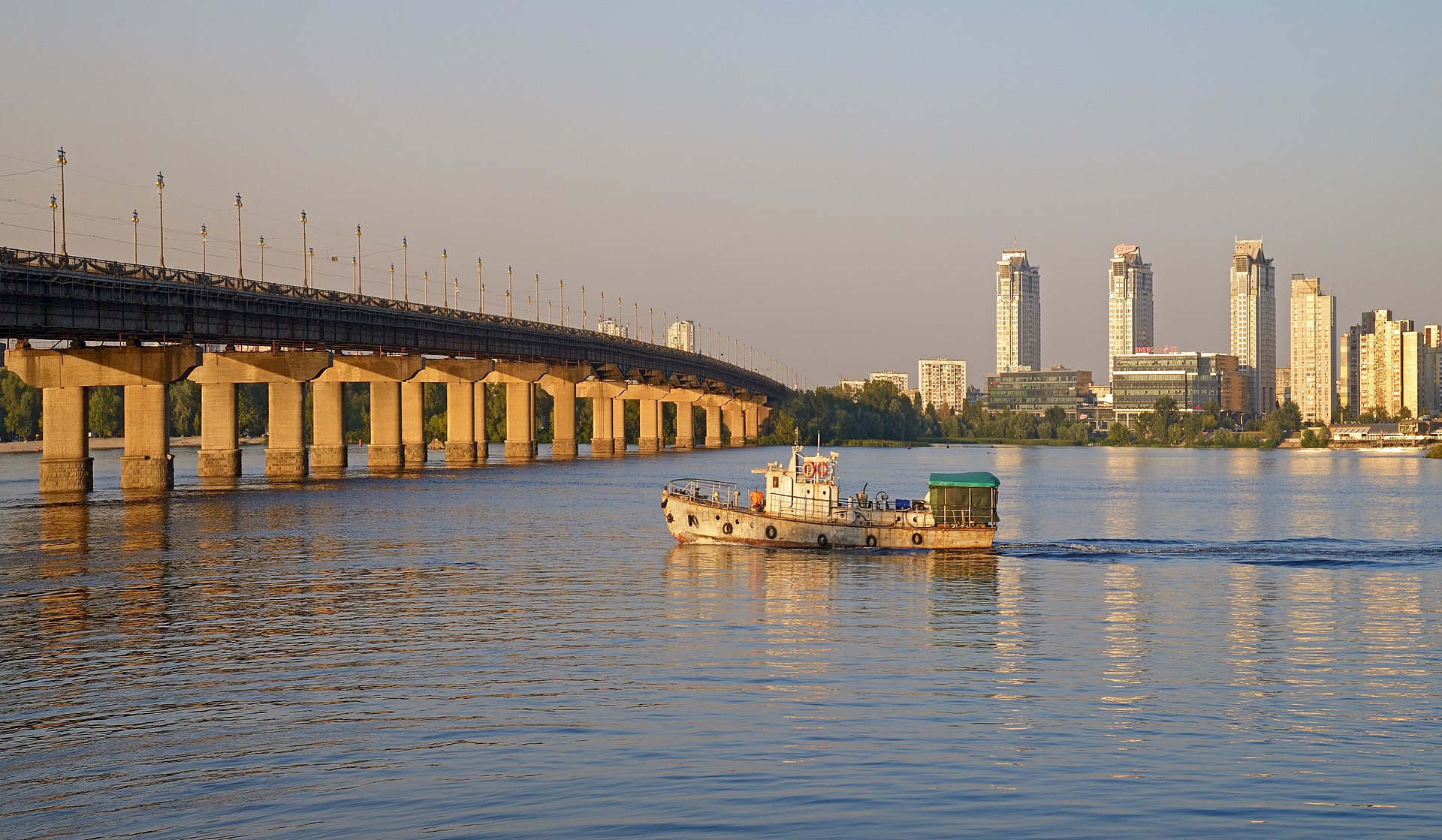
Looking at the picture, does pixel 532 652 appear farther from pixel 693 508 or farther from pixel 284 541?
pixel 284 541

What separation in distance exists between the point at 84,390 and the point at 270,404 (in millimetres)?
36650

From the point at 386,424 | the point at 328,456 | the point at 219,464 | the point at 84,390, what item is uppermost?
the point at 84,390

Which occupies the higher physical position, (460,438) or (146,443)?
(146,443)

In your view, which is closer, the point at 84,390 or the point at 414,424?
the point at 84,390

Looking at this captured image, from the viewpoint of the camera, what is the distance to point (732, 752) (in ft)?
96.7

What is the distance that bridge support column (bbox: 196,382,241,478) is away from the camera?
141750mm

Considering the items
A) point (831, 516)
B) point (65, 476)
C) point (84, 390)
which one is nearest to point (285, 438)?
point (84, 390)

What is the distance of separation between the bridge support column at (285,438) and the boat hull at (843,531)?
87.2 meters

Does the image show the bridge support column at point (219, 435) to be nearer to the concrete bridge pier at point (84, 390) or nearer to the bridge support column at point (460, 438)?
the concrete bridge pier at point (84, 390)

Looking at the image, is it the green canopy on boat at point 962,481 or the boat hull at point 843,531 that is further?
the green canopy on boat at point 962,481

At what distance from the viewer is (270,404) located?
491ft

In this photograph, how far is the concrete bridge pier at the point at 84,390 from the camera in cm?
11000

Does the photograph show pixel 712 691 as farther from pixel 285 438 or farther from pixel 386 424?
pixel 386 424

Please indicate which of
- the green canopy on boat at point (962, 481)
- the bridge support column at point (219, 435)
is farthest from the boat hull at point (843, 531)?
the bridge support column at point (219, 435)
